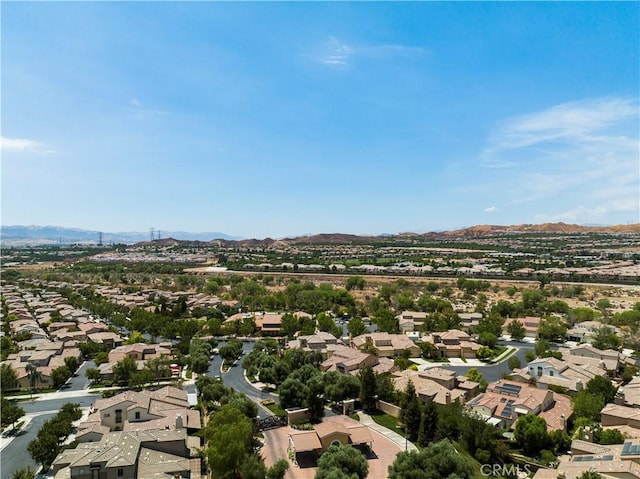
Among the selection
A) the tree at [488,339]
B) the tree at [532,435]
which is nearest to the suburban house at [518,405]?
the tree at [532,435]

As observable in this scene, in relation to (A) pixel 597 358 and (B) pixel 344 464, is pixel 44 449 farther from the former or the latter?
(A) pixel 597 358

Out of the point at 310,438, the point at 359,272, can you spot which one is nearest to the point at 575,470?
the point at 310,438

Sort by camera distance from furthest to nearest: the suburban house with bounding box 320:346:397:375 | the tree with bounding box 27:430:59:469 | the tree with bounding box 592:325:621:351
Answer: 1. the tree with bounding box 592:325:621:351
2. the suburban house with bounding box 320:346:397:375
3. the tree with bounding box 27:430:59:469

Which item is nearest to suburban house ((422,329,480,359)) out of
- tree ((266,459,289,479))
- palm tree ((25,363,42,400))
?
tree ((266,459,289,479))

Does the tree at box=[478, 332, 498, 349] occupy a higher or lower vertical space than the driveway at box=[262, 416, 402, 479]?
higher

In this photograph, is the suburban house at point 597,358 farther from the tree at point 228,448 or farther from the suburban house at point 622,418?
the tree at point 228,448

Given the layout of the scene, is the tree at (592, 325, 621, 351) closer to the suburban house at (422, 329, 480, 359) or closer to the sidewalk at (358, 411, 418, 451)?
the suburban house at (422, 329, 480, 359)

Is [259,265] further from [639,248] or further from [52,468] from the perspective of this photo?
[639,248]
